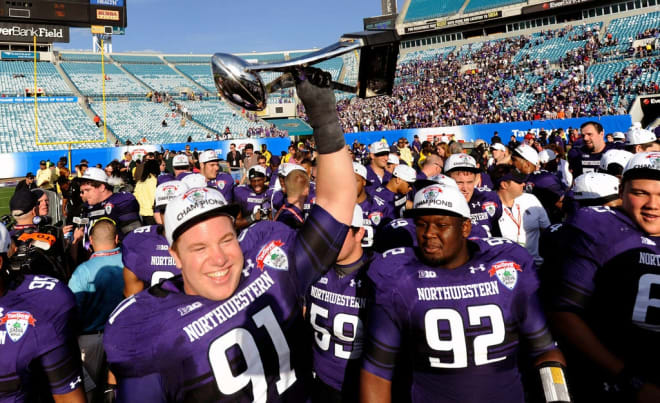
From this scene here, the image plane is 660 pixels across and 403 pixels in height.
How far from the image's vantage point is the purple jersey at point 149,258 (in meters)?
4.00

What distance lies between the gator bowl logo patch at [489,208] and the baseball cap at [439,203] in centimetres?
245

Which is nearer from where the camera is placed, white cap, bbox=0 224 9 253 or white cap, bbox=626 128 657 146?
white cap, bbox=0 224 9 253

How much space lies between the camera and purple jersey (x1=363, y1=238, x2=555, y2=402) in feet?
8.88

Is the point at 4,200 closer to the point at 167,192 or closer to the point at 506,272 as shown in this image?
the point at 167,192

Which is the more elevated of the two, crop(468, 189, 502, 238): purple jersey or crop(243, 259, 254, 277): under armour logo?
crop(243, 259, 254, 277): under armour logo

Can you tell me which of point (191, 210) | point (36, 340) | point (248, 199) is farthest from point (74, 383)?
point (248, 199)

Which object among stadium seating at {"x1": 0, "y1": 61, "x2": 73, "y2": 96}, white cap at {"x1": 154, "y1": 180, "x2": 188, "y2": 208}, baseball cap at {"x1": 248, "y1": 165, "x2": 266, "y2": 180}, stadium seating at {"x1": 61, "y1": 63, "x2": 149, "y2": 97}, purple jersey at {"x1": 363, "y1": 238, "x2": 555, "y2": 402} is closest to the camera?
purple jersey at {"x1": 363, "y1": 238, "x2": 555, "y2": 402}

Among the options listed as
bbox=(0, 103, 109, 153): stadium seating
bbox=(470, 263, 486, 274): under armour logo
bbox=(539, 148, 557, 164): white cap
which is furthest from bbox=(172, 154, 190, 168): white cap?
bbox=(0, 103, 109, 153): stadium seating

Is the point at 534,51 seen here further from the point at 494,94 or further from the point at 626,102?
the point at 626,102

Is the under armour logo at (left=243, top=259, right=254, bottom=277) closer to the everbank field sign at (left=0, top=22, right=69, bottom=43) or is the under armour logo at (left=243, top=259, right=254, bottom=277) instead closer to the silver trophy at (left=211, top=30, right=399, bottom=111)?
the silver trophy at (left=211, top=30, right=399, bottom=111)

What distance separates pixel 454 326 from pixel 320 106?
4.83 ft

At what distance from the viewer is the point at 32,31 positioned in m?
43.2

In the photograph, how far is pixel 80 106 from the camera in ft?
137

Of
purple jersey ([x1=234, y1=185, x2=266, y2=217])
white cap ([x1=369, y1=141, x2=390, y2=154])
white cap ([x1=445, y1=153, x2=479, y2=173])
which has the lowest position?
purple jersey ([x1=234, y1=185, x2=266, y2=217])
